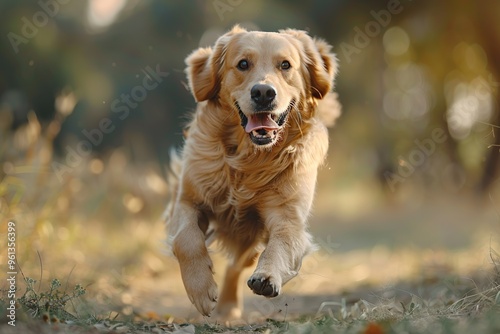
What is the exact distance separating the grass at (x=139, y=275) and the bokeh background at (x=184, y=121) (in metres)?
0.03

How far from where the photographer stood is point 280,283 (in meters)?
3.42

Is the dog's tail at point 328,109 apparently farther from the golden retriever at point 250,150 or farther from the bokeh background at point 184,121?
the bokeh background at point 184,121

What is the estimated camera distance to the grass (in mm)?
3189

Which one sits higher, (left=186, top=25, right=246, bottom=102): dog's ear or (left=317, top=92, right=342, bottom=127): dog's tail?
(left=186, top=25, right=246, bottom=102): dog's ear

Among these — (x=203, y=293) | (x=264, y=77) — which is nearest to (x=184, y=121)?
(x=264, y=77)

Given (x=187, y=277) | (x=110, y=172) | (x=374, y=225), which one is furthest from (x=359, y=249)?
(x=187, y=277)

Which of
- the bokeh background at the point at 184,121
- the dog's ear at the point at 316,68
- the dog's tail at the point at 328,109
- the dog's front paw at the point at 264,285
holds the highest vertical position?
the dog's ear at the point at 316,68

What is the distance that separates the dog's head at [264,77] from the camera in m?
3.90

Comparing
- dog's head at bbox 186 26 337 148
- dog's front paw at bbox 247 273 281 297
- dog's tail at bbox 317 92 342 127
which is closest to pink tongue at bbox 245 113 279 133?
dog's head at bbox 186 26 337 148

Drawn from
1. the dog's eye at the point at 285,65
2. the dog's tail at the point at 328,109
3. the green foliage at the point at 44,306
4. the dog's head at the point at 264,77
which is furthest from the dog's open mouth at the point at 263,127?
the green foliage at the point at 44,306

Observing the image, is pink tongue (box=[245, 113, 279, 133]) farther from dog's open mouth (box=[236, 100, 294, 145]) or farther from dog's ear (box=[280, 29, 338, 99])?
dog's ear (box=[280, 29, 338, 99])

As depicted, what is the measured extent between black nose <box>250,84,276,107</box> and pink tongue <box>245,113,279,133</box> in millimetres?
117

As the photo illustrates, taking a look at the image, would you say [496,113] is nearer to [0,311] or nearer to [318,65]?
[318,65]

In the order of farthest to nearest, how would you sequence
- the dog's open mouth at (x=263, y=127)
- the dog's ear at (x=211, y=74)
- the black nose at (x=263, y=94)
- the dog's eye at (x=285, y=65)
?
the dog's ear at (x=211, y=74), the dog's eye at (x=285, y=65), the dog's open mouth at (x=263, y=127), the black nose at (x=263, y=94)
